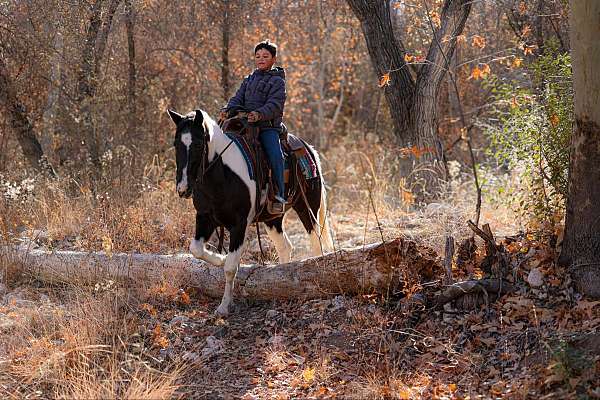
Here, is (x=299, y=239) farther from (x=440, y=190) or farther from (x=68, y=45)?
(x=68, y=45)

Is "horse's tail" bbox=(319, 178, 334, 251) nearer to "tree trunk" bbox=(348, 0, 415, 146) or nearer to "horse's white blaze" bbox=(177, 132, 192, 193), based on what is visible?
"horse's white blaze" bbox=(177, 132, 192, 193)

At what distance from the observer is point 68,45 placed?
12.2 metres

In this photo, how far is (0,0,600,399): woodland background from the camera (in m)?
5.64

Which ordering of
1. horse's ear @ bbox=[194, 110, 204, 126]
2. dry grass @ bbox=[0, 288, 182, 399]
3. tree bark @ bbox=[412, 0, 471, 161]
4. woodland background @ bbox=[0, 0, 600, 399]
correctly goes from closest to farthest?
dry grass @ bbox=[0, 288, 182, 399], woodland background @ bbox=[0, 0, 600, 399], horse's ear @ bbox=[194, 110, 204, 126], tree bark @ bbox=[412, 0, 471, 161]

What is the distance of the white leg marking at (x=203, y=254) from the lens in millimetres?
7066

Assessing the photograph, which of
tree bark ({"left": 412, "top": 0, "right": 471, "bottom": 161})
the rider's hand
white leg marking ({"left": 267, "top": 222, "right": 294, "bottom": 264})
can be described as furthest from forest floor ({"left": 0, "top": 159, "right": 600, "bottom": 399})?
tree bark ({"left": 412, "top": 0, "right": 471, "bottom": 161})

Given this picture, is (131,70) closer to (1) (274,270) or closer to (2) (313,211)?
(2) (313,211)

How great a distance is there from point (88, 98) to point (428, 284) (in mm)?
7793

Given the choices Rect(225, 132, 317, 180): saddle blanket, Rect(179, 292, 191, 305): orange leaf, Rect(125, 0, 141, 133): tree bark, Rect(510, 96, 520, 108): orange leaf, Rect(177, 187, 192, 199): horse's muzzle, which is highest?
Rect(125, 0, 141, 133): tree bark

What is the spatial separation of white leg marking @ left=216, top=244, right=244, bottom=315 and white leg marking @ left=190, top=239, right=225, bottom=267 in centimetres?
14

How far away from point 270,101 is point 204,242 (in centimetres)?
166

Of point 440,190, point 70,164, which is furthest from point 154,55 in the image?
point 440,190

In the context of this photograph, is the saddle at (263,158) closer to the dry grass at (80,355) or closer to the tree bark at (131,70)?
the dry grass at (80,355)

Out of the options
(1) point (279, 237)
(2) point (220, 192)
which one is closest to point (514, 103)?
(1) point (279, 237)
